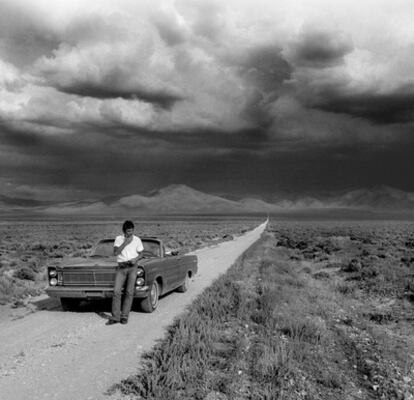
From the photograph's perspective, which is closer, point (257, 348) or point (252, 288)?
point (257, 348)

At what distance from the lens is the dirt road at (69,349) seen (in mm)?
5574

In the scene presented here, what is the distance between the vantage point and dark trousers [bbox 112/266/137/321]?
880cm

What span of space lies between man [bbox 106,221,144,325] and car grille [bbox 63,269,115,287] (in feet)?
1.52

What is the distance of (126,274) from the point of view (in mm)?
9031

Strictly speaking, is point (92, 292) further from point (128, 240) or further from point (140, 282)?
point (128, 240)

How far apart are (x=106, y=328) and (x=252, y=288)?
5712 mm

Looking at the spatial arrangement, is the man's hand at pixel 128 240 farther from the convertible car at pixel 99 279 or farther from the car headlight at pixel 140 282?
the car headlight at pixel 140 282

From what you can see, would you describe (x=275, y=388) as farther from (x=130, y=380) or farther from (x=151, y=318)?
(x=151, y=318)

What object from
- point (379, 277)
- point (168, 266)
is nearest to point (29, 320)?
point (168, 266)

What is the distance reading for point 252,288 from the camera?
1324cm

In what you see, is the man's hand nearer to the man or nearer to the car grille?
the man

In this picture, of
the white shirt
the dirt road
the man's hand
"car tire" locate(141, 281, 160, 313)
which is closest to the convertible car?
"car tire" locate(141, 281, 160, 313)

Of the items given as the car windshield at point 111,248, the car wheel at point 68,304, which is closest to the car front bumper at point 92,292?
the car wheel at point 68,304

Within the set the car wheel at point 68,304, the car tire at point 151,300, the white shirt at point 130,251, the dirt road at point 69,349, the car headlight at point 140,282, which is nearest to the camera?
the dirt road at point 69,349
